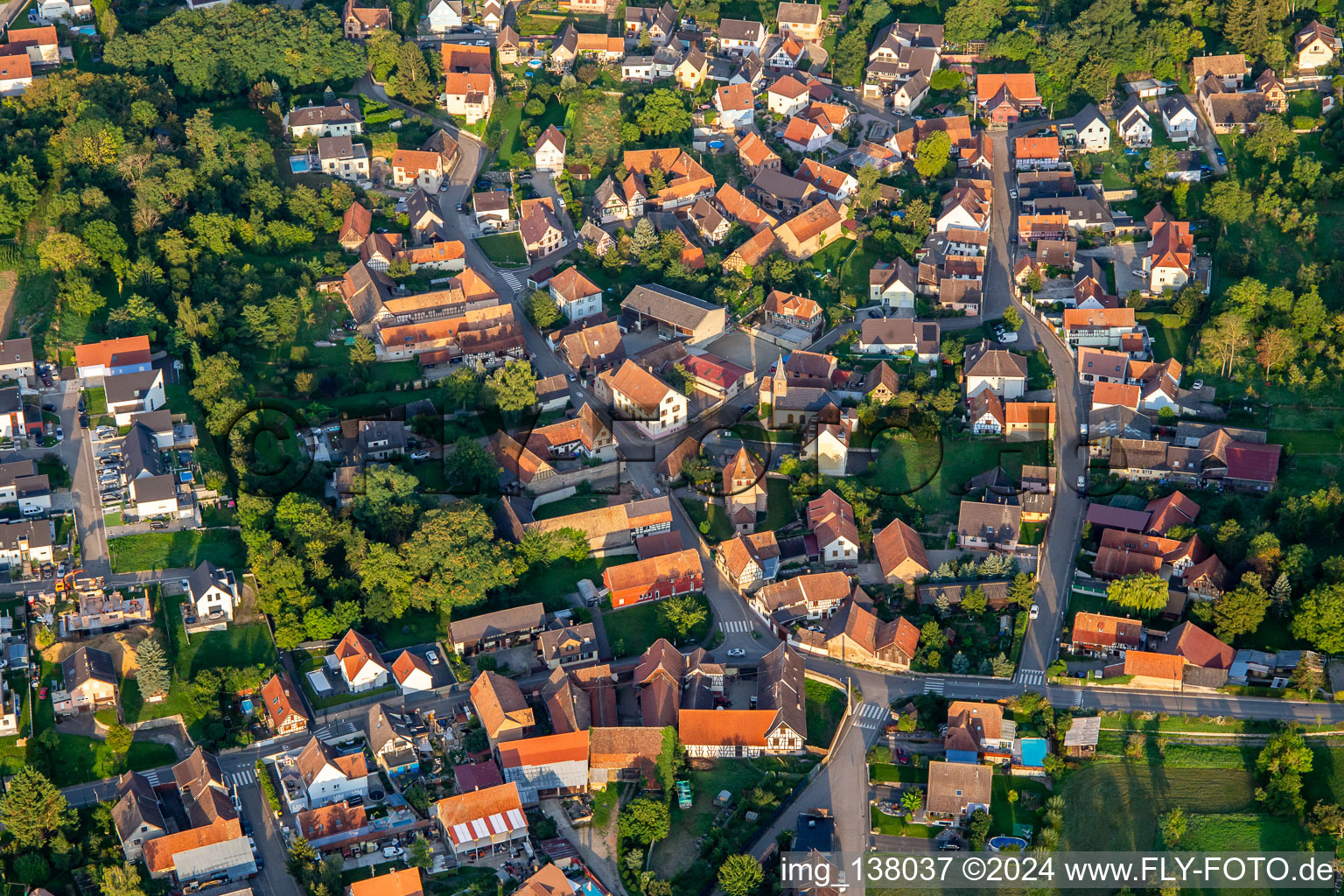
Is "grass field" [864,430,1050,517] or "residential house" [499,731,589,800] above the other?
"grass field" [864,430,1050,517]

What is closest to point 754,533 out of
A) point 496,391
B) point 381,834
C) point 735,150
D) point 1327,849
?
point 496,391

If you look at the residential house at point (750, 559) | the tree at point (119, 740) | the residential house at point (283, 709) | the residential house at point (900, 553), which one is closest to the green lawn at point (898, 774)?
the residential house at point (900, 553)

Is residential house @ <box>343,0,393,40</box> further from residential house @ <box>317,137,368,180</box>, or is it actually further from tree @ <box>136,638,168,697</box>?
tree @ <box>136,638,168,697</box>

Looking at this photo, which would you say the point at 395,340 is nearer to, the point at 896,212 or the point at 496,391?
the point at 496,391

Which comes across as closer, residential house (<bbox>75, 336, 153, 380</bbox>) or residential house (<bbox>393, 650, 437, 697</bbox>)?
residential house (<bbox>393, 650, 437, 697</bbox>)

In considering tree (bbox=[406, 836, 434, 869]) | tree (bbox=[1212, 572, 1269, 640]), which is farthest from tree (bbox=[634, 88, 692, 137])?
tree (bbox=[406, 836, 434, 869])
